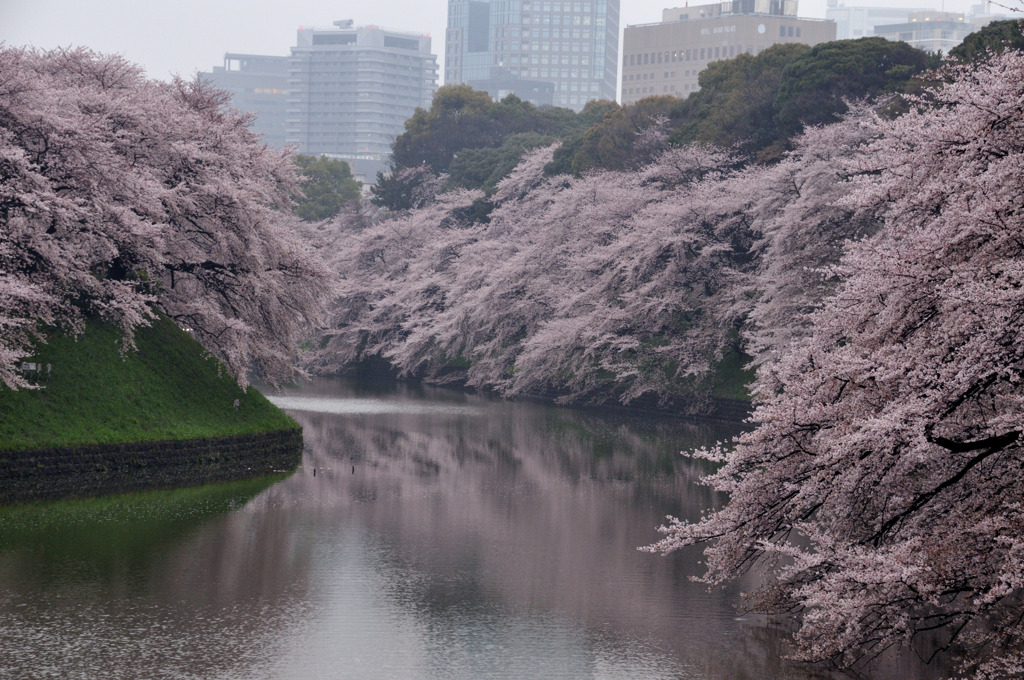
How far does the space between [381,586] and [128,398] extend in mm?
14327

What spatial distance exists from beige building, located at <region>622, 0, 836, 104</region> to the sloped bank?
146954 millimetres

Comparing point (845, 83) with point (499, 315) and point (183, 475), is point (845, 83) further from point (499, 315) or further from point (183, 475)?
point (183, 475)

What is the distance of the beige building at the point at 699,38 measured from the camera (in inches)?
6919

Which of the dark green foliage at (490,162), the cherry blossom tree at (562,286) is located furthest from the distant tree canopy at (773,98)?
the dark green foliage at (490,162)

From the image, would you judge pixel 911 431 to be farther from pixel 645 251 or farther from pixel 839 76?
pixel 839 76

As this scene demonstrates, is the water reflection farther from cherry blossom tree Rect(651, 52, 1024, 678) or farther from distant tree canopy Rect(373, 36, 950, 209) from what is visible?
distant tree canopy Rect(373, 36, 950, 209)

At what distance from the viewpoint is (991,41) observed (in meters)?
42.1

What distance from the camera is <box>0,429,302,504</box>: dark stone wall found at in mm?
25312

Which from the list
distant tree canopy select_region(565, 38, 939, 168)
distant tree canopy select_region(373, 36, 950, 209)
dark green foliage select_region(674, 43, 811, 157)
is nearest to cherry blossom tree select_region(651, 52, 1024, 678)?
distant tree canopy select_region(373, 36, 950, 209)

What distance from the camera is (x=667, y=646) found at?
15320 millimetres

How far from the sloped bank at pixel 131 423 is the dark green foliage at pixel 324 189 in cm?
8053

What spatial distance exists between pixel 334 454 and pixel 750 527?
1991 centimetres

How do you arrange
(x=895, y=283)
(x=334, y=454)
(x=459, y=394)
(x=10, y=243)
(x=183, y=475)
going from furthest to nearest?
(x=459, y=394)
(x=334, y=454)
(x=183, y=475)
(x=10, y=243)
(x=895, y=283)

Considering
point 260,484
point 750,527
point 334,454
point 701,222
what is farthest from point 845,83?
point 750,527
